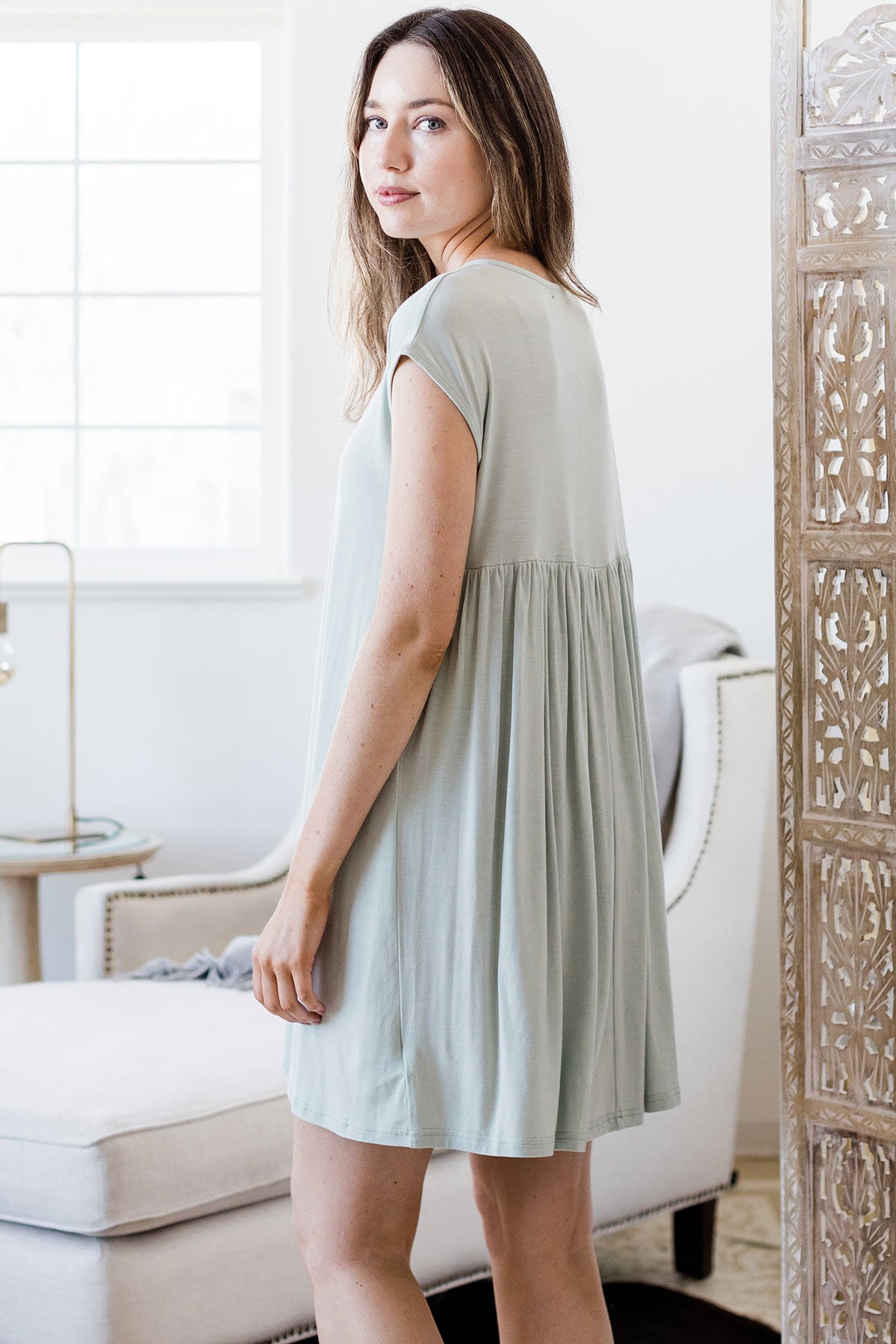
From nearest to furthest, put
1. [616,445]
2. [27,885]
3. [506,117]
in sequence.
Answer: [506,117], [27,885], [616,445]

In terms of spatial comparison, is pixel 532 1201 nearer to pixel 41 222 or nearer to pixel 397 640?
pixel 397 640

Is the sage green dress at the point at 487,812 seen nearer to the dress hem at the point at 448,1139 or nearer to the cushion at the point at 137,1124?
the dress hem at the point at 448,1139

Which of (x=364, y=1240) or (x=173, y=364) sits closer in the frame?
(x=364, y=1240)

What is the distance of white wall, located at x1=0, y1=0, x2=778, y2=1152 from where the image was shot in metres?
2.67

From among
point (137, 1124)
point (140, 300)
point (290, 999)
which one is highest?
point (140, 300)

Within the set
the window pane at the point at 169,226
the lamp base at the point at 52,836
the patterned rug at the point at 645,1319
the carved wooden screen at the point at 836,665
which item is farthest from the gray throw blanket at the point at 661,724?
the window pane at the point at 169,226

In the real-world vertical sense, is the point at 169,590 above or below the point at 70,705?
above

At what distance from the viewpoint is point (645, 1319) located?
1.98m

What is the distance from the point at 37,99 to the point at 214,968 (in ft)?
6.70

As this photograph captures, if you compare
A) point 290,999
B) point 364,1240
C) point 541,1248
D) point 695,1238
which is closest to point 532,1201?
point 541,1248

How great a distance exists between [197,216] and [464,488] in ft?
7.50

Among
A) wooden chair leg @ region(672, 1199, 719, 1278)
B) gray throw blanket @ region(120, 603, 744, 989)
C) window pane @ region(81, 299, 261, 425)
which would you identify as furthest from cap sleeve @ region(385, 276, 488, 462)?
window pane @ region(81, 299, 261, 425)

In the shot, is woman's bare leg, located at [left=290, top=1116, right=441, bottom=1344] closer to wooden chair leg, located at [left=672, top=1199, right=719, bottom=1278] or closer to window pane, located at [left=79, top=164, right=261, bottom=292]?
wooden chair leg, located at [left=672, top=1199, right=719, bottom=1278]

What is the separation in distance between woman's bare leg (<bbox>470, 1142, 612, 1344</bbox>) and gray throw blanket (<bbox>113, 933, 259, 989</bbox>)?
38.7 inches
